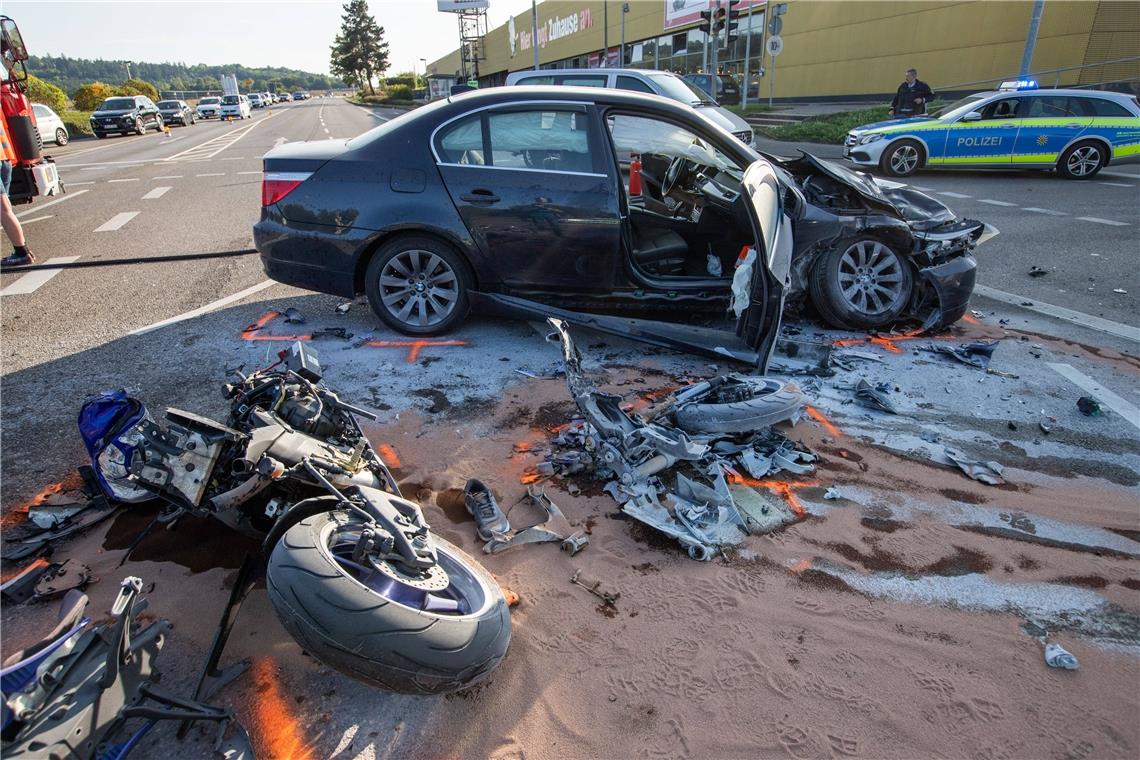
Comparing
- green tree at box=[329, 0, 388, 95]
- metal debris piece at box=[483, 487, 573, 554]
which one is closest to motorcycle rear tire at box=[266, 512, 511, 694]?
metal debris piece at box=[483, 487, 573, 554]

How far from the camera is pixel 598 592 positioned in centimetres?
266

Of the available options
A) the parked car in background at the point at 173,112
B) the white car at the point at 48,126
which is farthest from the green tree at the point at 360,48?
the white car at the point at 48,126

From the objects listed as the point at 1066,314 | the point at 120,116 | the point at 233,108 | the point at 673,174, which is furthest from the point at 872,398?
the point at 233,108

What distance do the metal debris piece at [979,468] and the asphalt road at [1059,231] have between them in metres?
3.58

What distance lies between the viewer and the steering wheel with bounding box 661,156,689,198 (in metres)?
5.78

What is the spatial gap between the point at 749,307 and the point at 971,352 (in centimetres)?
198

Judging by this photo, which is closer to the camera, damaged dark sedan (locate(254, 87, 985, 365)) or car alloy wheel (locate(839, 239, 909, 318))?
damaged dark sedan (locate(254, 87, 985, 365))

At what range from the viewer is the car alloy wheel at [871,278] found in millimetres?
5094

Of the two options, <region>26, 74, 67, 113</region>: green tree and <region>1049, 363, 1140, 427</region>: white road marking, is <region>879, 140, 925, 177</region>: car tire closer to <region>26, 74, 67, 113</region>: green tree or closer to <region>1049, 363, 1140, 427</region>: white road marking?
<region>1049, 363, 1140, 427</region>: white road marking

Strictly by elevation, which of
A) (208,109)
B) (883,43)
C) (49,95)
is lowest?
→ (208,109)

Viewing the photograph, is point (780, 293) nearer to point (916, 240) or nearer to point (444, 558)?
point (916, 240)

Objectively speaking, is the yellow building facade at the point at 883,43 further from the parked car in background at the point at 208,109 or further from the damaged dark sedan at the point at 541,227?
the parked car in background at the point at 208,109

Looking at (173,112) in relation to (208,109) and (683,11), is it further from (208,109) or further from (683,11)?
(683,11)

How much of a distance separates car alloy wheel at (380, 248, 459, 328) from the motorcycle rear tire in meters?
3.15
